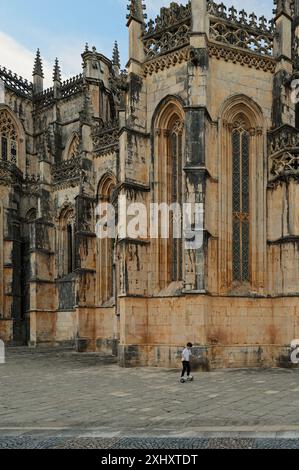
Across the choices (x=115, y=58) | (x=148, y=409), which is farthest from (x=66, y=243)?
(x=148, y=409)

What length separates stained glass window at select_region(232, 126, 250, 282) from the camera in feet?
63.0

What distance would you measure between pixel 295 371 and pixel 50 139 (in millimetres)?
26692

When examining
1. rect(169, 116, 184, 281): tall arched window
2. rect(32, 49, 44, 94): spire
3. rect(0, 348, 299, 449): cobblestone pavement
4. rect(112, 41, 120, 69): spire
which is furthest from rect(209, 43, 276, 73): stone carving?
rect(32, 49, 44, 94): spire

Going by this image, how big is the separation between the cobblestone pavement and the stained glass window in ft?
13.4

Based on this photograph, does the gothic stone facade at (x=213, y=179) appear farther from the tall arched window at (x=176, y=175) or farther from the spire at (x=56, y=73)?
the spire at (x=56, y=73)

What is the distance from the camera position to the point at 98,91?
3356 cm

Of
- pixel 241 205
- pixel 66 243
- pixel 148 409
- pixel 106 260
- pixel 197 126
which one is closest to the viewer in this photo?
pixel 148 409

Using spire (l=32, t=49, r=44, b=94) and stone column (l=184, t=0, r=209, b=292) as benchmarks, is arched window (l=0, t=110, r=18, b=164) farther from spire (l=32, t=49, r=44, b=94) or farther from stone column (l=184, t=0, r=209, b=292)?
stone column (l=184, t=0, r=209, b=292)

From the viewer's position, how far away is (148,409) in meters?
10.5

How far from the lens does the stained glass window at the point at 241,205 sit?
19.2 metres

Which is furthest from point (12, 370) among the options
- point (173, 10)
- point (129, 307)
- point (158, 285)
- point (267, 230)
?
point (173, 10)

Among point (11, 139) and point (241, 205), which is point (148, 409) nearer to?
point (241, 205)

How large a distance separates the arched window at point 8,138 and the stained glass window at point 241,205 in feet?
79.8

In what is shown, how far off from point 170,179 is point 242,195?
2880 millimetres
